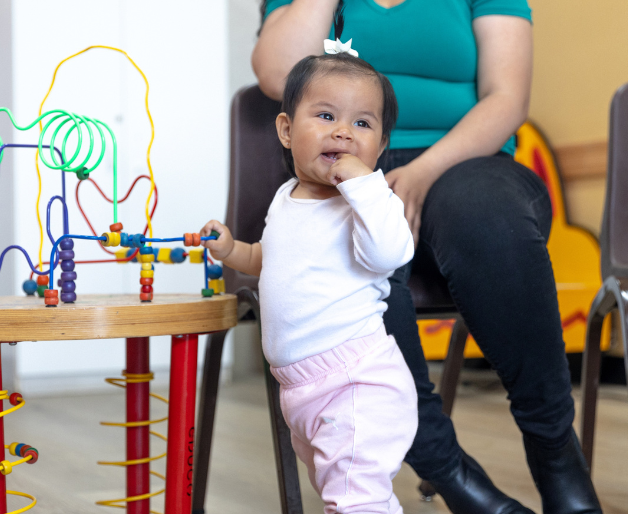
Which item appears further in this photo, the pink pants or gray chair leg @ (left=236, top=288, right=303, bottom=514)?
gray chair leg @ (left=236, top=288, right=303, bottom=514)

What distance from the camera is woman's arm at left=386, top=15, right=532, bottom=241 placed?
824 millimetres

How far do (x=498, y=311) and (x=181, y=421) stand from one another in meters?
0.36

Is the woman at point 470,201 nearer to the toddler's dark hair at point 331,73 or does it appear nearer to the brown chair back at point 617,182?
the toddler's dark hair at point 331,73

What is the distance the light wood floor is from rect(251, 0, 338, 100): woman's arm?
2.15ft

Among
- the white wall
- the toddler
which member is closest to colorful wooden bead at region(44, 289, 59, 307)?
the toddler

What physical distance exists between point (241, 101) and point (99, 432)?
1006 mm

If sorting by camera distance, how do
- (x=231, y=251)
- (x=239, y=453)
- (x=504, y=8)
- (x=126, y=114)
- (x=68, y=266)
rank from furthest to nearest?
(x=126, y=114) < (x=239, y=453) < (x=504, y=8) < (x=231, y=251) < (x=68, y=266)

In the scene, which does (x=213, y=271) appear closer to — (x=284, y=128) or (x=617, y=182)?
(x=284, y=128)

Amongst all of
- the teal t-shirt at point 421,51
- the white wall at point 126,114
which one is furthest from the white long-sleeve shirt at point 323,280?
the white wall at point 126,114

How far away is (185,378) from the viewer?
0.69 metres

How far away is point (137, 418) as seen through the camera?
0.84 m

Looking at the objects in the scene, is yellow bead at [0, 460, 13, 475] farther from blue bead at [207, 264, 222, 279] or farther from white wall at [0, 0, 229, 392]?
white wall at [0, 0, 229, 392]

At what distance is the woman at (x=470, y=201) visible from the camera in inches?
29.7

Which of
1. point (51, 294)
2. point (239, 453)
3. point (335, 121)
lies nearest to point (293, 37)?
point (335, 121)
